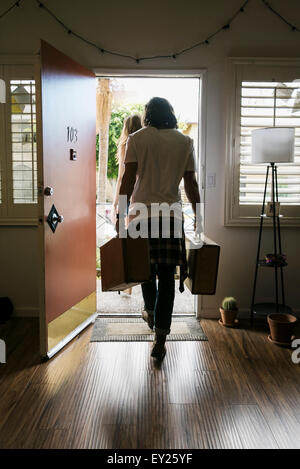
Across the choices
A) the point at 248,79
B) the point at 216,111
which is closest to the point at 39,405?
the point at 216,111

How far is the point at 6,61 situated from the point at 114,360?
8.15 feet

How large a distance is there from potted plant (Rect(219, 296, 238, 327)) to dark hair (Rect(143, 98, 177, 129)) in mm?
1559

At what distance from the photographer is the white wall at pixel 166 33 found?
335 cm

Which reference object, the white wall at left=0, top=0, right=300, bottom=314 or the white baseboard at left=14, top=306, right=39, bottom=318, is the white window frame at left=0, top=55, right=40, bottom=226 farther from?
the white baseboard at left=14, top=306, right=39, bottom=318

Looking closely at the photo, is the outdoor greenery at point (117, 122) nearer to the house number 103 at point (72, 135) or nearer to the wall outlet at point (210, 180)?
the wall outlet at point (210, 180)

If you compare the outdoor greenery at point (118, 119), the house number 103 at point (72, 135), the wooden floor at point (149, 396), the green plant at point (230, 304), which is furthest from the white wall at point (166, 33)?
the outdoor greenery at point (118, 119)

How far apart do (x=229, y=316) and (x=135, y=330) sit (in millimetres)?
773

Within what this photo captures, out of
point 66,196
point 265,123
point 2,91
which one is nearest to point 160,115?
point 66,196

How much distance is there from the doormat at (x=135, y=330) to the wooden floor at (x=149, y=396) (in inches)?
3.9

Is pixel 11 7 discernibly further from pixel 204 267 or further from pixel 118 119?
pixel 118 119

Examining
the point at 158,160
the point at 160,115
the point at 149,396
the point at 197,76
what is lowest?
the point at 149,396

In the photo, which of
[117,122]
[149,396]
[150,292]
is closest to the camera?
[149,396]

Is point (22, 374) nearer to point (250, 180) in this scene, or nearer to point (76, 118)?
point (76, 118)

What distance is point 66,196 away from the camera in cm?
294
